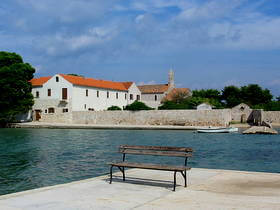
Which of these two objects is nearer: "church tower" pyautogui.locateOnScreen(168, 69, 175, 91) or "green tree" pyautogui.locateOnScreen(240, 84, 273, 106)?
"green tree" pyautogui.locateOnScreen(240, 84, 273, 106)

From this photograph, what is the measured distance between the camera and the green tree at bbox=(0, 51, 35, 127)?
51.8 metres

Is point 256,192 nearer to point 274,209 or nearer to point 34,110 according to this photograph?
point 274,209

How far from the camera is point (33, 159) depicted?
58.9 feet

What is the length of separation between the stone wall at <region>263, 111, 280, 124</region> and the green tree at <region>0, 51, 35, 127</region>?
3536 cm

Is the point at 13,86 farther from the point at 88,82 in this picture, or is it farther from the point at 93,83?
the point at 93,83

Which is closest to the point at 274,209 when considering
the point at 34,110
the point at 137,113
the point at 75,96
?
the point at 137,113

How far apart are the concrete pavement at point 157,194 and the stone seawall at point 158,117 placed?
3956cm

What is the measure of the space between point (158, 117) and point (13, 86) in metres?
21.5

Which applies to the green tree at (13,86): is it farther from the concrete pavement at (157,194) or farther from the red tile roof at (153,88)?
the concrete pavement at (157,194)

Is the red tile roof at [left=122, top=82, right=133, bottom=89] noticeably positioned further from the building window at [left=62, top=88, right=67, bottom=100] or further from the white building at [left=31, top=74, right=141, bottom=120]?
the building window at [left=62, top=88, right=67, bottom=100]

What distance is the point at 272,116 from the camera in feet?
179

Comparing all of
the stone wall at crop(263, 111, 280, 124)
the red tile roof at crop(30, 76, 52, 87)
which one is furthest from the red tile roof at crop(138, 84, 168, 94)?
the stone wall at crop(263, 111, 280, 124)

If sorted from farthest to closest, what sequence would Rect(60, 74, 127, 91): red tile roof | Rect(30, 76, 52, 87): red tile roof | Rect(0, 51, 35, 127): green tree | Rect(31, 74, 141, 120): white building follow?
1. Rect(30, 76, 52, 87): red tile roof
2. Rect(60, 74, 127, 91): red tile roof
3. Rect(31, 74, 141, 120): white building
4. Rect(0, 51, 35, 127): green tree

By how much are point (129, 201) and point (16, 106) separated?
164 ft
